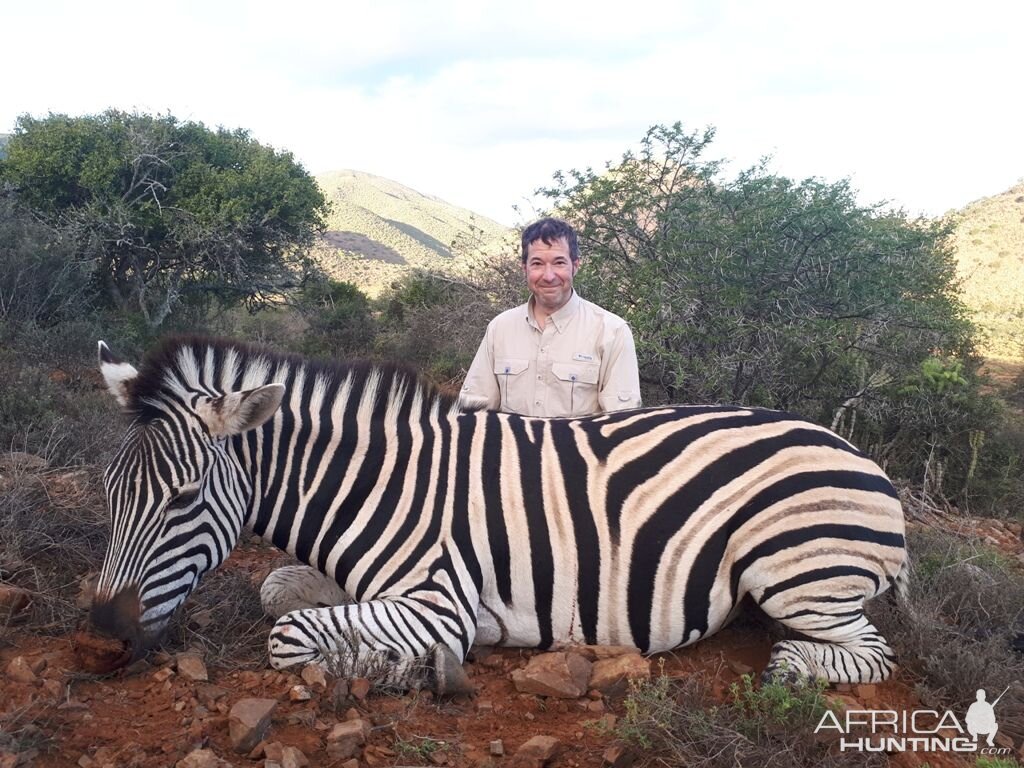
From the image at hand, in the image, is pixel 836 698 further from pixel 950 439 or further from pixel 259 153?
pixel 259 153

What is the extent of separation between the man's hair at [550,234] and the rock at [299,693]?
277 cm

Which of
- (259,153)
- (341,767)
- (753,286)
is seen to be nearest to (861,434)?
(753,286)

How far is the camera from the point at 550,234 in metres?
4.34

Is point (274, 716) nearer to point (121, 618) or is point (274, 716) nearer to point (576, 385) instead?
point (121, 618)

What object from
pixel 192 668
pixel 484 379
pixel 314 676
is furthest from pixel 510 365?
pixel 192 668

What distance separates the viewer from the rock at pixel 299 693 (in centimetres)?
267

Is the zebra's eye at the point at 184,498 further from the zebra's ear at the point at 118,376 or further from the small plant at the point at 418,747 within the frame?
the small plant at the point at 418,747

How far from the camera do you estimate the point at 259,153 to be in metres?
14.1

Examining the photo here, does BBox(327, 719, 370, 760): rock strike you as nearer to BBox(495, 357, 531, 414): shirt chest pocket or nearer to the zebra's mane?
the zebra's mane

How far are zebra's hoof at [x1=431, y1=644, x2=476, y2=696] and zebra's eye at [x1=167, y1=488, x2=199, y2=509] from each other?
1.15 meters

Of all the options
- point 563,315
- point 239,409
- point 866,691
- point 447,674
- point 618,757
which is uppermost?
point 563,315

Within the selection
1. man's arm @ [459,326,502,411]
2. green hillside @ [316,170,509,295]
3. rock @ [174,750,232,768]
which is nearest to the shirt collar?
man's arm @ [459,326,502,411]

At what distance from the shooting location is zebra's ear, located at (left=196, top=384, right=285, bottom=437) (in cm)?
287

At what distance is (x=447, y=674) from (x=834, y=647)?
5.49 ft
